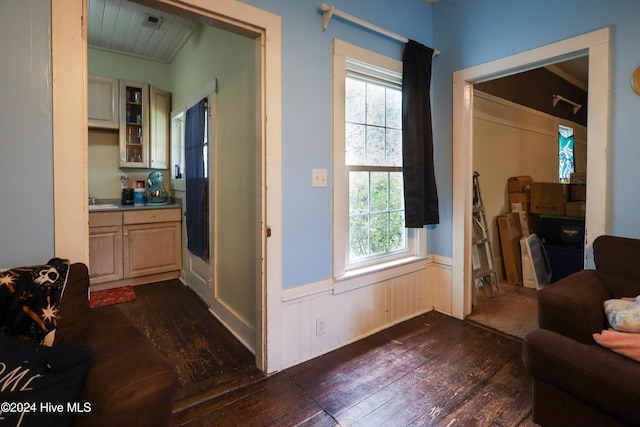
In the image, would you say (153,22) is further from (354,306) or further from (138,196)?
(354,306)

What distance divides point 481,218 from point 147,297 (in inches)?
140

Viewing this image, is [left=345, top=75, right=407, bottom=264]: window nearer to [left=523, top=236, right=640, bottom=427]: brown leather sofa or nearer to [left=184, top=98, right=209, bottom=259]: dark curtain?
[left=523, top=236, right=640, bottom=427]: brown leather sofa

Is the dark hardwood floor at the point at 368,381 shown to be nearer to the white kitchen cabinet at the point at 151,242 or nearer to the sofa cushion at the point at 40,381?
the sofa cushion at the point at 40,381

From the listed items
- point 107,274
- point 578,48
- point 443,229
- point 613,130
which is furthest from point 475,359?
point 107,274

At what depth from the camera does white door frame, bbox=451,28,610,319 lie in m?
1.89

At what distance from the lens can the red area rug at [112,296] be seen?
3121 millimetres

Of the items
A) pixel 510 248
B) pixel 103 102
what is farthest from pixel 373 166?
pixel 103 102

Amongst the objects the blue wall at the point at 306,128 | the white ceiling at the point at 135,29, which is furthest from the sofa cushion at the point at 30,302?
the white ceiling at the point at 135,29

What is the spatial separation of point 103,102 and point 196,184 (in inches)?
65.7

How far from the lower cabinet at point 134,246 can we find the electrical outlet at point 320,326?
2371 millimetres

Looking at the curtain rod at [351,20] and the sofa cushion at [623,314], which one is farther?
the curtain rod at [351,20]

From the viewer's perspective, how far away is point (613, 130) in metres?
1.87

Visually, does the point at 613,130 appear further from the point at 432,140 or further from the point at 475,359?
the point at 475,359

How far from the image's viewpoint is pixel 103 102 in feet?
11.9
